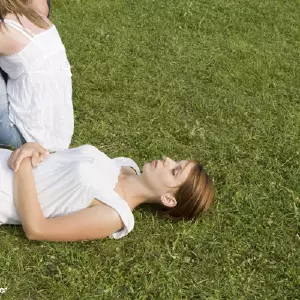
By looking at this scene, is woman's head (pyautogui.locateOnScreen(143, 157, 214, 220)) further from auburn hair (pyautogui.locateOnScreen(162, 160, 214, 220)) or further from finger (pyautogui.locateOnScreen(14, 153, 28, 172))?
finger (pyautogui.locateOnScreen(14, 153, 28, 172))

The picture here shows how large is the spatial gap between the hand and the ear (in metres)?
0.97

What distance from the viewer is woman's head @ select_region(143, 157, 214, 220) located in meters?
4.06

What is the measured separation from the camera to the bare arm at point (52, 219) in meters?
3.66

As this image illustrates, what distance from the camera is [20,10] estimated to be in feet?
13.8

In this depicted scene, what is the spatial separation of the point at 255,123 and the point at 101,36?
105 inches

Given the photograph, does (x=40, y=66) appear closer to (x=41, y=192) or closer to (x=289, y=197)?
(x=41, y=192)

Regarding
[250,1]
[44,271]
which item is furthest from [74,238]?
[250,1]

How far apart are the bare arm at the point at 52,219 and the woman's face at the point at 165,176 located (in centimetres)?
43

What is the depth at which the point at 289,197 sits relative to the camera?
4.77m

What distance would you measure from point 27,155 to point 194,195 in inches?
51.3

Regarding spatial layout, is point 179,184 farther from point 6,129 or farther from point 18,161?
point 6,129

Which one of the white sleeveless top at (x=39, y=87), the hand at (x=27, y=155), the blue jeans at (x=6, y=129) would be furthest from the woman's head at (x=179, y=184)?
the blue jeans at (x=6, y=129)

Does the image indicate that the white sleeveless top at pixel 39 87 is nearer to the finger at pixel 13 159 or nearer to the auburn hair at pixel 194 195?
the finger at pixel 13 159

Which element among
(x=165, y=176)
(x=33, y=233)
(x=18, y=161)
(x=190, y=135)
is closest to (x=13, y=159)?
(x=18, y=161)
